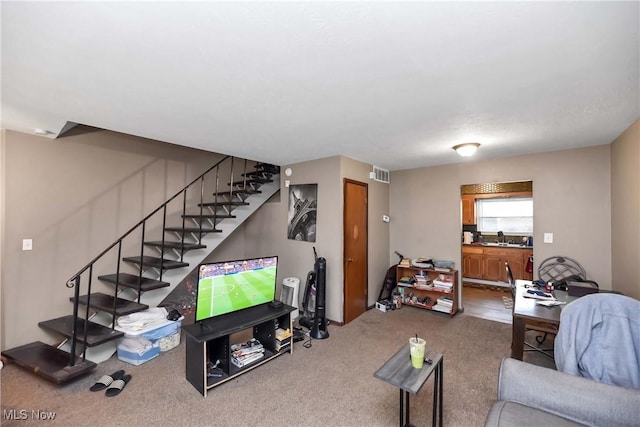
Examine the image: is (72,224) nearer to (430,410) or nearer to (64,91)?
(64,91)

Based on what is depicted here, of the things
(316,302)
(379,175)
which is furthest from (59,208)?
(379,175)

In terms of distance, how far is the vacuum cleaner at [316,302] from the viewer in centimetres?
353

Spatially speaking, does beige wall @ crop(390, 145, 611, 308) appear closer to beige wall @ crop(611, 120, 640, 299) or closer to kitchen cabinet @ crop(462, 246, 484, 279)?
beige wall @ crop(611, 120, 640, 299)

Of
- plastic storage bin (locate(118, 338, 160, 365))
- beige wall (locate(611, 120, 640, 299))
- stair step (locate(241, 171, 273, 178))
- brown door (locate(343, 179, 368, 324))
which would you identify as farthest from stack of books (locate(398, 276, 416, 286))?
plastic storage bin (locate(118, 338, 160, 365))

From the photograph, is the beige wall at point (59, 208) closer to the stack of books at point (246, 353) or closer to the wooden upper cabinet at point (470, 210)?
the stack of books at point (246, 353)

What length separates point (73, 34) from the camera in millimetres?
1382

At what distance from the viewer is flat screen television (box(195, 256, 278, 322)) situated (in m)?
2.48

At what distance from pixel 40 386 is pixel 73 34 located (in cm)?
291

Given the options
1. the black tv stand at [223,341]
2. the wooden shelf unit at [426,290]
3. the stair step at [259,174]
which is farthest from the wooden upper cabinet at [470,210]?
the black tv stand at [223,341]

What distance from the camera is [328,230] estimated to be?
13.2ft

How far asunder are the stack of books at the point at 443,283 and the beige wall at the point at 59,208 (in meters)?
4.55

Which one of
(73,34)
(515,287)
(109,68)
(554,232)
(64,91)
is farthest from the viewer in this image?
(554,232)

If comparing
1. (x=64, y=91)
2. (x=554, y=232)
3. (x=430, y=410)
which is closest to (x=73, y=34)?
(x=64, y=91)

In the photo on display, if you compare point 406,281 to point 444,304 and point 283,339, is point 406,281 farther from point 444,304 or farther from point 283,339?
point 283,339
